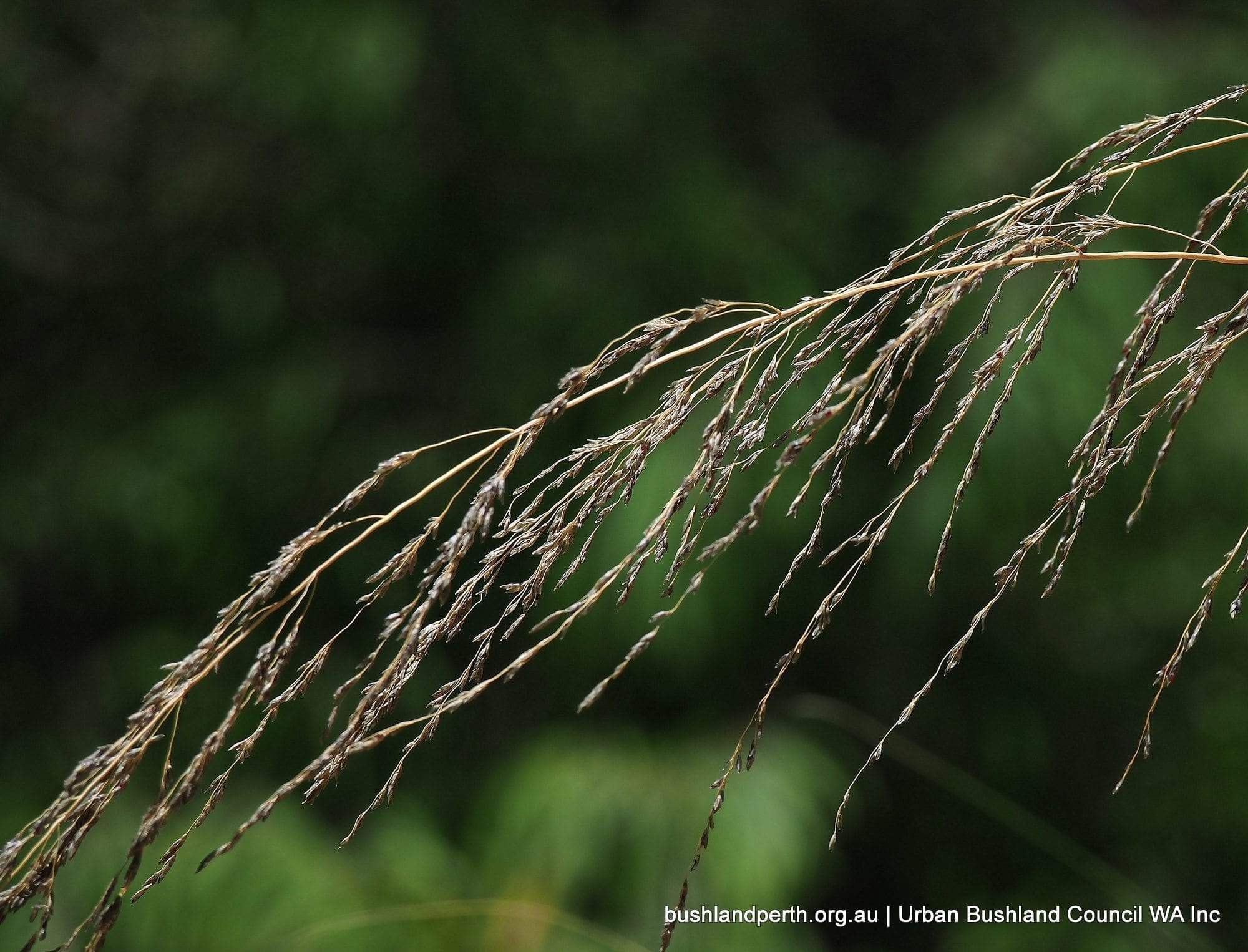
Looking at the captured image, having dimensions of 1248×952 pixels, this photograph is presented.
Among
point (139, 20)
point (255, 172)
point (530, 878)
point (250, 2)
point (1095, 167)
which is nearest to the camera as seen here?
point (1095, 167)

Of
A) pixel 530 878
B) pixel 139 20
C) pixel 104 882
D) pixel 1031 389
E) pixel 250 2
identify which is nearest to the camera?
pixel 530 878

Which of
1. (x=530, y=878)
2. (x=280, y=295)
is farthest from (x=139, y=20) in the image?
(x=530, y=878)

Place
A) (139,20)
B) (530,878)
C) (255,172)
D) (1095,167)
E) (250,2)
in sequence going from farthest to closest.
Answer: (139,20) < (255,172) < (250,2) < (530,878) < (1095,167)

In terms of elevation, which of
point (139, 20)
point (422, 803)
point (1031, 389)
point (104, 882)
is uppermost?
point (139, 20)

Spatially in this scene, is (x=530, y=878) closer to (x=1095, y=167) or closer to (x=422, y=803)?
(x=422, y=803)

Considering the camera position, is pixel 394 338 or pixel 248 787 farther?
pixel 394 338

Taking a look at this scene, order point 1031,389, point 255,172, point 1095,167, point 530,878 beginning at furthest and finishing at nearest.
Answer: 1. point 255,172
2. point 1031,389
3. point 530,878
4. point 1095,167

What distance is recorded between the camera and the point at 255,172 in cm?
241

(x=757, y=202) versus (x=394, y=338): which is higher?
(x=757, y=202)

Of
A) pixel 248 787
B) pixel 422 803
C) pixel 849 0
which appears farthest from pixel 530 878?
pixel 849 0

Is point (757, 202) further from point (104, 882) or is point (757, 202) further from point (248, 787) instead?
point (104, 882)

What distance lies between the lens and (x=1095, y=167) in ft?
1.73

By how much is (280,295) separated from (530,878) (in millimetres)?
1385

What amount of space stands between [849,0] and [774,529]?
1.48 meters
